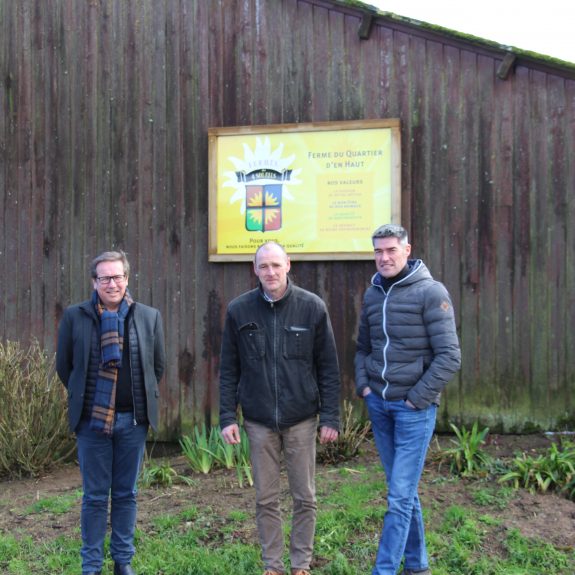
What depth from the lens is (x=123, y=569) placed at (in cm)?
392

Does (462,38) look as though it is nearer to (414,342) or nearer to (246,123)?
(246,123)

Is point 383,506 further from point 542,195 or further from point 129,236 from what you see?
point 129,236

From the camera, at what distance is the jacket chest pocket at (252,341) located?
3.77m

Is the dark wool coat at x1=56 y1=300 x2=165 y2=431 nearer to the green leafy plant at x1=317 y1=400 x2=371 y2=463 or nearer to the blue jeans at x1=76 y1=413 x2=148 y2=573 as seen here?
the blue jeans at x1=76 y1=413 x2=148 y2=573

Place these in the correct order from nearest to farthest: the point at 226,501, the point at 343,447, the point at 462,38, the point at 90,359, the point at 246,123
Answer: the point at 90,359, the point at 226,501, the point at 343,447, the point at 462,38, the point at 246,123

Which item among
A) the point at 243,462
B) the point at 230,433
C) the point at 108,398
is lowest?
the point at 243,462

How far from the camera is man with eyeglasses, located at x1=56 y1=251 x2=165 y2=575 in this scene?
Answer: 379 cm

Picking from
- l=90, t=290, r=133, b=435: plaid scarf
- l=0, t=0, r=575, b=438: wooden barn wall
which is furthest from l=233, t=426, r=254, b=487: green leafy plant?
l=90, t=290, r=133, b=435: plaid scarf

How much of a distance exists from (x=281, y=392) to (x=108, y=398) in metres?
0.97

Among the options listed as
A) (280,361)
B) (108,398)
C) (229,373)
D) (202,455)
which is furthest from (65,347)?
(202,455)

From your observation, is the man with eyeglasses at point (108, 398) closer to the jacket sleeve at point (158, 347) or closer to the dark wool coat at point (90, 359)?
the dark wool coat at point (90, 359)

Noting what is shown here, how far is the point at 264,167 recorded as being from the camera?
683 cm

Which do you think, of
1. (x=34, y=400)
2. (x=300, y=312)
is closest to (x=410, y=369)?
(x=300, y=312)

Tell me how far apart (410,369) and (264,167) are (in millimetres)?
3809
